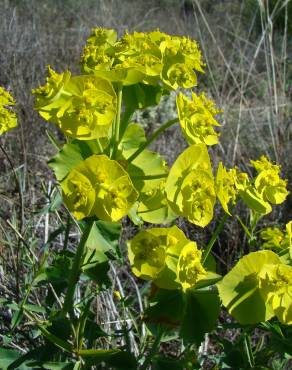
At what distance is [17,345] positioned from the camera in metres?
1.50

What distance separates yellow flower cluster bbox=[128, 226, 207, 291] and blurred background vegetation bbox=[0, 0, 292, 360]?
0.38 metres

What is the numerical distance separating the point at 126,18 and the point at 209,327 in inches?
256

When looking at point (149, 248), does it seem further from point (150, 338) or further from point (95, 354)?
point (150, 338)

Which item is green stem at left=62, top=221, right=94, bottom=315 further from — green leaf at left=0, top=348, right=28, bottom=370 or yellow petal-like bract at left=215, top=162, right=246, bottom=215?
yellow petal-like bract at left=215, top=162, right=246, bottom=215

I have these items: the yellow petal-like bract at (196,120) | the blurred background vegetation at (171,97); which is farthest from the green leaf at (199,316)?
the blurred background vegetation at (171,97)

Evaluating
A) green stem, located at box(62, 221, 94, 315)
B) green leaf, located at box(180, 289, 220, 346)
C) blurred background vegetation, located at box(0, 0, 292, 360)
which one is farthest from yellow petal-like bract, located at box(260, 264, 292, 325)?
blurred background vegetation, located at box(0, 0, 292, 360)

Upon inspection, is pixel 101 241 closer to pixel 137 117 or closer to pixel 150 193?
pixel 150 193

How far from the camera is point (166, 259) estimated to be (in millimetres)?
1070

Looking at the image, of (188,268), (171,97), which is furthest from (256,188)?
(171,97)

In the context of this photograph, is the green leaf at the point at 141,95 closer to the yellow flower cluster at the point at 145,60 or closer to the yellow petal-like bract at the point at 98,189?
the yellow flower cluster at the point at 145,60

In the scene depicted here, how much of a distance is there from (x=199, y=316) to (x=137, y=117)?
2.82 metres

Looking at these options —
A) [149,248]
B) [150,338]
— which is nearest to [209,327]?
[149,248]

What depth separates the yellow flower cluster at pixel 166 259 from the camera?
103cm

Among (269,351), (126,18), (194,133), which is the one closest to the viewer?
(194,133)
